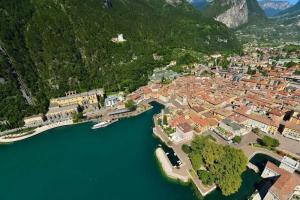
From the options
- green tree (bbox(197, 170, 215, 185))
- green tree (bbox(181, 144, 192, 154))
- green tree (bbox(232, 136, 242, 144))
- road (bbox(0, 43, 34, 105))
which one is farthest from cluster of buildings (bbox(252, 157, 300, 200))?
road (bbox(0, 43, 34, 105))

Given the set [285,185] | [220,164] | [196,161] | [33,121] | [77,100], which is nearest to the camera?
[285,185]

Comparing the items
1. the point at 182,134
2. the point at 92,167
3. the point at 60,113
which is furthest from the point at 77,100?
the point at 182,134

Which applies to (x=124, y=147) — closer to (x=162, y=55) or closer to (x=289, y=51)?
(x=162, y=55)

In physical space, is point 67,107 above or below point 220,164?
above

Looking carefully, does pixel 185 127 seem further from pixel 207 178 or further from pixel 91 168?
pixel 91 168

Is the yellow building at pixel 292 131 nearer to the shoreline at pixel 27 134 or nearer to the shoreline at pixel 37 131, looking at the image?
the shoreline at pixel 37 131

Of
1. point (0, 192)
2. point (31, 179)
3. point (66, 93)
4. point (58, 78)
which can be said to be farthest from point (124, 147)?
point (58, 78)
